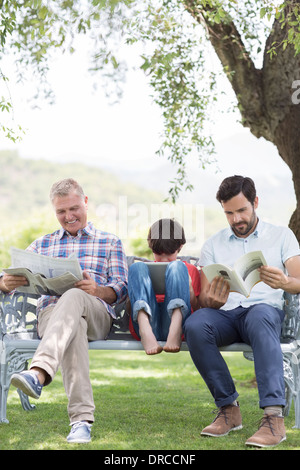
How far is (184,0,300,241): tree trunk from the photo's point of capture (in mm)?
4934

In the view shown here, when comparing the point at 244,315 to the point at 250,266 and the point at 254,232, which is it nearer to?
the point at 250,266

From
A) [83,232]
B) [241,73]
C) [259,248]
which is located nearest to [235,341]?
[259,248]

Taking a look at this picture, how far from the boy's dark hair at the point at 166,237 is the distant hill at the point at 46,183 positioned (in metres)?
55.4

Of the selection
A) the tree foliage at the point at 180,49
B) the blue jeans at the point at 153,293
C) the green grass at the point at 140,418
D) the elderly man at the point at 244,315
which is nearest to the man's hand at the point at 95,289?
the blue jeans at the point at 153,293

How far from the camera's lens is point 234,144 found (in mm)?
70312

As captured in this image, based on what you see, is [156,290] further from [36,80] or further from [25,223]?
[25,223]

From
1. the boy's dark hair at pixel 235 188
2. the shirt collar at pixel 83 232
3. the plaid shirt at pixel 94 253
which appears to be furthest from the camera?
the shirt collar at pixel 83 232

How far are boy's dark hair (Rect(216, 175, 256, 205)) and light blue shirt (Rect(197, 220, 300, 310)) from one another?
20 cm

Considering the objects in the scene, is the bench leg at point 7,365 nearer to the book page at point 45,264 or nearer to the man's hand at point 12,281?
the man's hand at point 12,281

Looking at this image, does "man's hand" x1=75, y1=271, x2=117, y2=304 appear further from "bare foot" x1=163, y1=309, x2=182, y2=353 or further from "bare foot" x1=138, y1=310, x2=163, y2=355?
"bare foot" x1=163, y1=309, x2=182, y2=353

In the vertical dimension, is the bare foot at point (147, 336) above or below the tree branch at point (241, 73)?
below

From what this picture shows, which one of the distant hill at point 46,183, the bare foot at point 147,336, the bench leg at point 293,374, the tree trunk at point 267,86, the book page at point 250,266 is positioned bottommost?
the bench leg at point 293,374

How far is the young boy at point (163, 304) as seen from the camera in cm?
301
